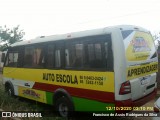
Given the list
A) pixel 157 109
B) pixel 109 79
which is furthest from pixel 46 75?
pixel 157 109

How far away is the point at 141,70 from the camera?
20.9 ft

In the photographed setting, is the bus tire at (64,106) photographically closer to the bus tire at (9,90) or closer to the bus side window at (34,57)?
the bus side window at (34,57)

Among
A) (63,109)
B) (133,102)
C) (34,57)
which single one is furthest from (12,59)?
(133,102)

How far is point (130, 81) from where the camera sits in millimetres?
5887

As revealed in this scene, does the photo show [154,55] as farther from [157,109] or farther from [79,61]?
[157,109]

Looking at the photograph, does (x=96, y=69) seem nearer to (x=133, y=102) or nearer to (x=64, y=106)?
(x=133, y=102)

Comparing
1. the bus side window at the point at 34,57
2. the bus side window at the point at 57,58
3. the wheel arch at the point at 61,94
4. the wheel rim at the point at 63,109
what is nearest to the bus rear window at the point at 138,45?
the wheel arch at the point at 61,94

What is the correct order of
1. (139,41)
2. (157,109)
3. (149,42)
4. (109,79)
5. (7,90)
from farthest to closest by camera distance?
(7,90) < (149,42) < (139,41) < (109,79) < (157,109)

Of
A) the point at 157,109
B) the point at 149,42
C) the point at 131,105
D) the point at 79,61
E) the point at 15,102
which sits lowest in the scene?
the point at 15,102

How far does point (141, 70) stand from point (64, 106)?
8.66 ft

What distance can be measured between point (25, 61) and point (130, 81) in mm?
4771

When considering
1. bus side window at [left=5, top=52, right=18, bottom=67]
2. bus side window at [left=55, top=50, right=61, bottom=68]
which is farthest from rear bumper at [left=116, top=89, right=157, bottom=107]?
bus side window at [left=5, top=52, right=18, bottom=67]

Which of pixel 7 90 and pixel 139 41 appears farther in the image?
pixel 7 90

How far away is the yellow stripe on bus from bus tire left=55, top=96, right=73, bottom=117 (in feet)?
6.88
